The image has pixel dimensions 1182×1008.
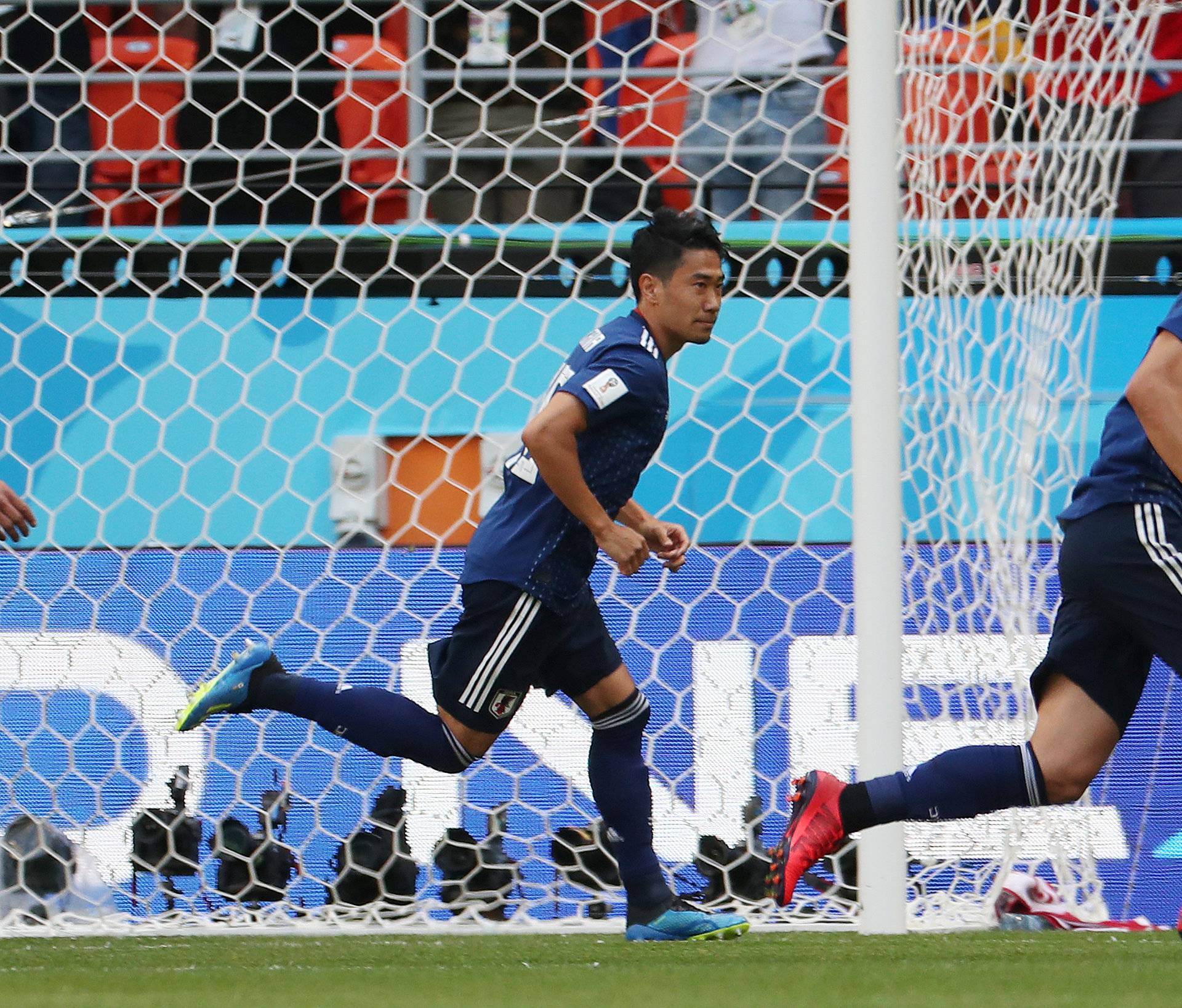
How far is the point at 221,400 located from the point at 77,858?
151cm

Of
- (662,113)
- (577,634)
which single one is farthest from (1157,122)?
(577,634)

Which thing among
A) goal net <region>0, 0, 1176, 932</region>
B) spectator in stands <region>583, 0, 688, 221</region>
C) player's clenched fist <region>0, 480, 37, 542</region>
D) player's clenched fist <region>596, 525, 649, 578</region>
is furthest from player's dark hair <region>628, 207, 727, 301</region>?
spectator in stands <region>583, 0, 688, 221</region>

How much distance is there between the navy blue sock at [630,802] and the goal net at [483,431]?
0.66m

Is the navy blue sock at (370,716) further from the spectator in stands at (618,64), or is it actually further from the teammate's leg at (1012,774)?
the spectator in stands at (618,64)

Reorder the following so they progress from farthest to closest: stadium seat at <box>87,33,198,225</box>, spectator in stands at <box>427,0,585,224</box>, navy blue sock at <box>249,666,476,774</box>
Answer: stadium seat at <box>87,33,198,225</box> → spectator in stands at <box>427,0,585,224</box> → navy blue sock at <box>249,666,476,774</box>

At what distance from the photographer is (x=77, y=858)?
4.29 m

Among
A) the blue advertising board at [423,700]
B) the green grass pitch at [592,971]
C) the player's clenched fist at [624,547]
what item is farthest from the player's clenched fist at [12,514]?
the blue advertising board at [423,700]

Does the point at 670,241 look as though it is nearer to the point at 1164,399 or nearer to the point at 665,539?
the point at 665,539

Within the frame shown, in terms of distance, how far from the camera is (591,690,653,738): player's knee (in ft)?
11.9

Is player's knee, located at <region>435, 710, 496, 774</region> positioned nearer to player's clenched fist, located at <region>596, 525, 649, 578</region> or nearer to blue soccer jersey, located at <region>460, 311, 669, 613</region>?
blue soccer jersey, located at <region>460, 311, 669, 613</region>

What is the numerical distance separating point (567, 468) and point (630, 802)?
2.46ft

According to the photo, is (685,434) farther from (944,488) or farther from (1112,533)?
(1112,533)

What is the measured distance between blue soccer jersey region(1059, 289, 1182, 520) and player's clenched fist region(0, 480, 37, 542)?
1.89 m

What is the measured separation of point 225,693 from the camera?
3592 millimetres
